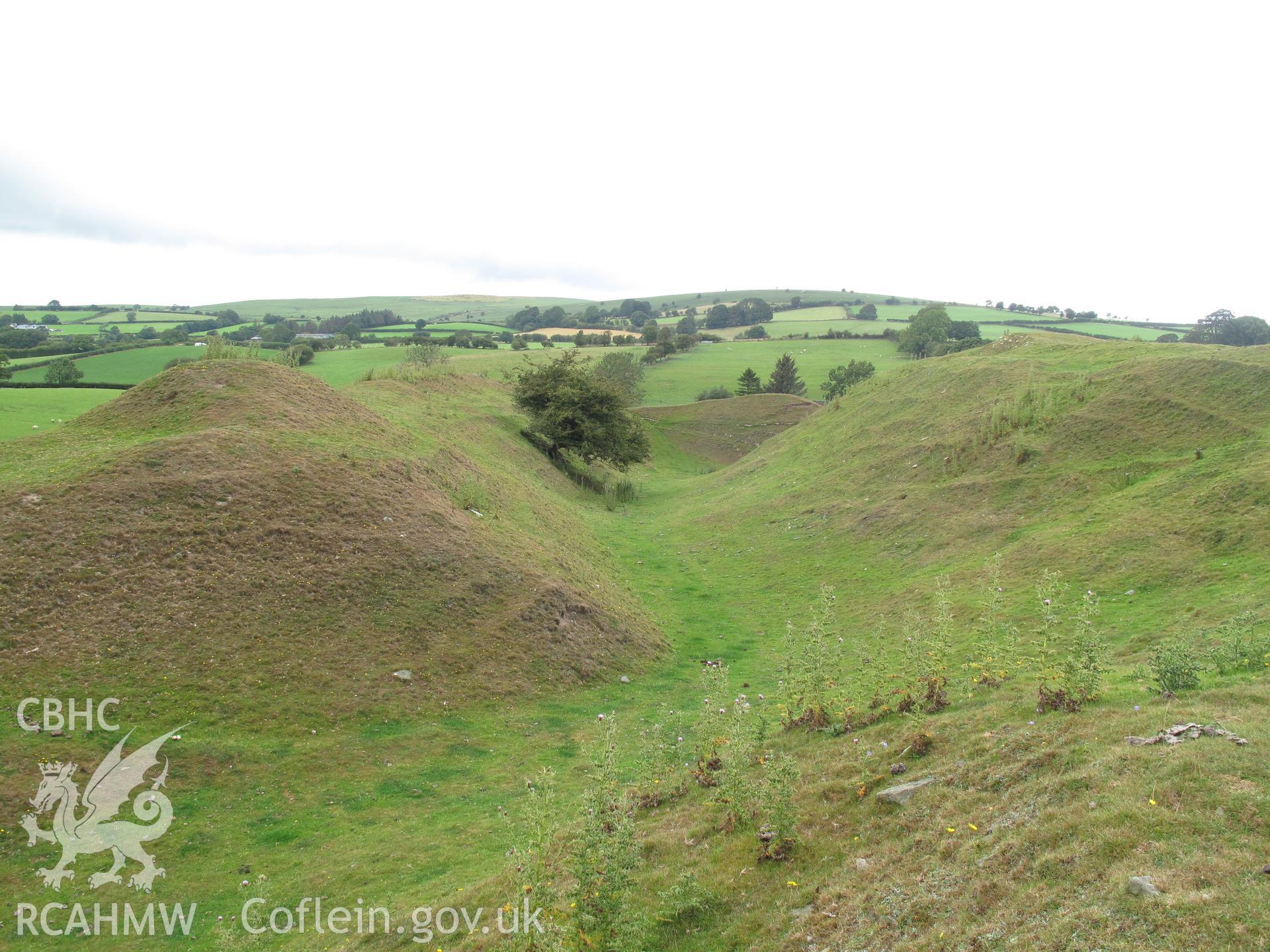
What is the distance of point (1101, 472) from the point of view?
20891mm

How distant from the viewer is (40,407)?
3077 centimetres

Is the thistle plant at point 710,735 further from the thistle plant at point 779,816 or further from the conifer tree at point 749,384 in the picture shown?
the conifer tree at point 749,384

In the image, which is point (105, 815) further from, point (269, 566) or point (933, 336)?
point (933, 336)

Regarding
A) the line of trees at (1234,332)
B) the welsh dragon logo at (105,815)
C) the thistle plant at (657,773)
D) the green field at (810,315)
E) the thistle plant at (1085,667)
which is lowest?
the welsh dragon logo at (105,815)

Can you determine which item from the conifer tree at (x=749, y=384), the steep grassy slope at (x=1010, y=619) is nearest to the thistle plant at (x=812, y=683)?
the steep grassy slope at (x=1010, y=619)

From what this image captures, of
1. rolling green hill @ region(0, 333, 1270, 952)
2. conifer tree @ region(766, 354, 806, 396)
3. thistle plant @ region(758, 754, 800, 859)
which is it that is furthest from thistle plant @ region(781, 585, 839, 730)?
conifer tree @ region(766, 354, 806, 396)

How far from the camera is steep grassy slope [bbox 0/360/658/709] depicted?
1347 centimetres

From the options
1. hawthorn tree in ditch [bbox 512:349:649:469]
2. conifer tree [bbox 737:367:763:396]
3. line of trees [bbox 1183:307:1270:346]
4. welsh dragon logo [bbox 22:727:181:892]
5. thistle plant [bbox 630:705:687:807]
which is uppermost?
line of trees [bbox 1183:307:1270:346]

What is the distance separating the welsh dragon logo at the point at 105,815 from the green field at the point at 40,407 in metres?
16.3

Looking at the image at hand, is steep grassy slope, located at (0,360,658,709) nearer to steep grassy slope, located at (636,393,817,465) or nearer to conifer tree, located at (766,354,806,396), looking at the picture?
steep grassy slope, located at (636,393,817,465)

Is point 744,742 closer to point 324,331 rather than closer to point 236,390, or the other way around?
point 236,390

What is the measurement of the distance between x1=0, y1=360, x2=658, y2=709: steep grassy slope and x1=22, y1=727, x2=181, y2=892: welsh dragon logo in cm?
191

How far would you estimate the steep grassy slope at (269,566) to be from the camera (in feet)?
44.2

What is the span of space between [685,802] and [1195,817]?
613 cm
